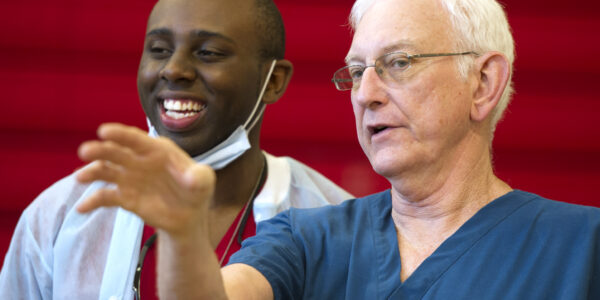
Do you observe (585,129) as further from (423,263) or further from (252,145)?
(423,263)

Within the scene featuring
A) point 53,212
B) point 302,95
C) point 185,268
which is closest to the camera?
point 185,268

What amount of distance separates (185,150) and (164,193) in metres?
0.91

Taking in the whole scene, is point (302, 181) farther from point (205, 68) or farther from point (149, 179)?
point (149, 179)

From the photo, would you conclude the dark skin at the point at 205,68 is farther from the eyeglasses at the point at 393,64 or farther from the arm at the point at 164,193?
the arm at the point at 164,193

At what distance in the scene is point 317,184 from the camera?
1896 mm

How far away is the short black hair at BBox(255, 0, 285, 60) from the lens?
5.71 ft

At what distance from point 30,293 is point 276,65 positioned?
0.83 metres

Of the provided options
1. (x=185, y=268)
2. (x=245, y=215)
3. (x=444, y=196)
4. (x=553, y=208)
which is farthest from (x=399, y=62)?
(x=245, y=215)

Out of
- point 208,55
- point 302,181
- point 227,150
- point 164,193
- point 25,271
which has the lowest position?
point 25,271

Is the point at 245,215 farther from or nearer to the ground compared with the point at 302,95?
nearer to the ground

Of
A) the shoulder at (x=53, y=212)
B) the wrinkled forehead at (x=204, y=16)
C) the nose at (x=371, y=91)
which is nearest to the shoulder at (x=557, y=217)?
the nose at (x=371, y=91)

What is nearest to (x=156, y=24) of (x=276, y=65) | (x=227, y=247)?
(x=276, y=65)

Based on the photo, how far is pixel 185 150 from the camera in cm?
167

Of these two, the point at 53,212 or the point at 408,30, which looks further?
the point at 53,212
